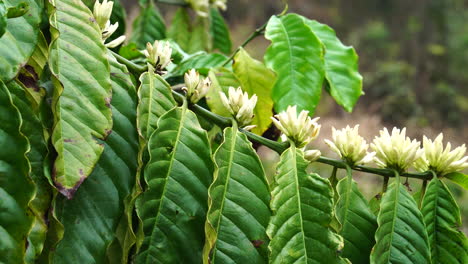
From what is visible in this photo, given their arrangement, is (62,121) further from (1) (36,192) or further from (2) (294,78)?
(2) (294,78)

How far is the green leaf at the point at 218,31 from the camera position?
1706 millimetres

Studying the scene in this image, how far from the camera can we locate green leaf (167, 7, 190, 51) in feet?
5.40

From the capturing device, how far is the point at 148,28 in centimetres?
155

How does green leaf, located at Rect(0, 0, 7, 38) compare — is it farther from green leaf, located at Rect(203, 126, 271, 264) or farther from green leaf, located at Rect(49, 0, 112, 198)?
green leaf, located at Rect(203, 126, 271, 264)

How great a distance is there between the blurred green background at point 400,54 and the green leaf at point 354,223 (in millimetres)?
7103

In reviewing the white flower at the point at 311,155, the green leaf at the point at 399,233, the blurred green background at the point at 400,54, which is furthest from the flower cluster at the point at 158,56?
the blurred green background at the point at 400,54

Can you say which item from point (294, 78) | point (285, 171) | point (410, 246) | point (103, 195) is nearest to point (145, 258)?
point (103, 195)

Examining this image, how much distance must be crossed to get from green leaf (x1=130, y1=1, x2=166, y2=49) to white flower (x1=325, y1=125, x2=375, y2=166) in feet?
3.10

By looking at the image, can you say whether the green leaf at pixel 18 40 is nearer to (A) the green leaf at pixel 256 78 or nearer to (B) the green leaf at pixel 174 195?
(B) the green leaf at pixel 174 195

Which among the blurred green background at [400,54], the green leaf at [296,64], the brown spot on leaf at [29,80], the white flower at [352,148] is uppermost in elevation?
the blurred green background at [400,54]

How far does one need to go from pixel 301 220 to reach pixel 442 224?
0.64 ft

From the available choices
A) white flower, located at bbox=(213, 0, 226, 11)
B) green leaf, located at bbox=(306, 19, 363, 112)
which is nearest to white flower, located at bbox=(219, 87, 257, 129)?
green leaf, located at bbox=(306, 19, 363, 112)

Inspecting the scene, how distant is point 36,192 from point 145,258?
0.12 meters

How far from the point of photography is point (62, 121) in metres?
0.54
